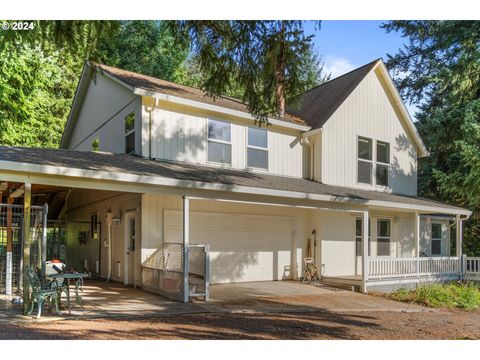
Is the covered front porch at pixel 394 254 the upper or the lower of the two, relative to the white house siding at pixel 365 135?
lower

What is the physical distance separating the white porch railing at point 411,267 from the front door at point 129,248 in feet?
22.2

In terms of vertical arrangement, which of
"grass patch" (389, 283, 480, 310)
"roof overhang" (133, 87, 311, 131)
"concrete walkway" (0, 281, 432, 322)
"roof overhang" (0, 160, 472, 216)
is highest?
"roof overhang" (133, 87, 311, 131)

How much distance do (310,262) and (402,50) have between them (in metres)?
14.1

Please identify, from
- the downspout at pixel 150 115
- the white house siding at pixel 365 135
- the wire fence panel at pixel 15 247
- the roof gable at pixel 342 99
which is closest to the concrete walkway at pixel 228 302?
the wire fence panel at pixel 15 247

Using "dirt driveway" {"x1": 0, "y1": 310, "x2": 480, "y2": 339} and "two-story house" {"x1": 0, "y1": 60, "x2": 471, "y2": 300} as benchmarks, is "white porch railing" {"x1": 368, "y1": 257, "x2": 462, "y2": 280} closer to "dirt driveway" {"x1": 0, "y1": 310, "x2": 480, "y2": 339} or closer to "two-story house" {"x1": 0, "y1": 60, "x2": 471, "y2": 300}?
"two-story house" {"x1": 0, "y1": 60, "x2": 471, "y2": 300}

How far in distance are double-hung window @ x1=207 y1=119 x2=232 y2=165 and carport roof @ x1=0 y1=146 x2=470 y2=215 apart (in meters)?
0.42

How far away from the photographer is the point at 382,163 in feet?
55.5

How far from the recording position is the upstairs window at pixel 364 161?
53.5 feet

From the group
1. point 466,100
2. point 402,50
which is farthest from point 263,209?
point 402,50

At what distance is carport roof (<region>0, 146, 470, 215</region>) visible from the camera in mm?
8766

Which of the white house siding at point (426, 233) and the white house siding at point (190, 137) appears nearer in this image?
the white house siding at point (190, 137)

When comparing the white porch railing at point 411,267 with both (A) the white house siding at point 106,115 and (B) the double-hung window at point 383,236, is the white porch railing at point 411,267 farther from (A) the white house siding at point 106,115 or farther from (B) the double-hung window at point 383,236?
(A) the white house siding at point 106,115

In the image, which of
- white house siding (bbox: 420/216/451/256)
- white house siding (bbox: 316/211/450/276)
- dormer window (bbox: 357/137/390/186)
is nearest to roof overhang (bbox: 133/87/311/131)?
dormer window (bbox: 357/137/390/186)

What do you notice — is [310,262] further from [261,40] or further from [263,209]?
[261,40]
